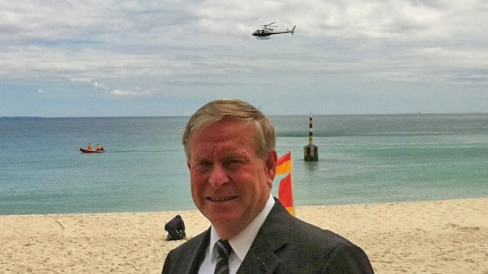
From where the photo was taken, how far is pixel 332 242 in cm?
153

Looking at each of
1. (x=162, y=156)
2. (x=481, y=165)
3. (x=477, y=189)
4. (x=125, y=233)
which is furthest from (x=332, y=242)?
(x=162, y=156)

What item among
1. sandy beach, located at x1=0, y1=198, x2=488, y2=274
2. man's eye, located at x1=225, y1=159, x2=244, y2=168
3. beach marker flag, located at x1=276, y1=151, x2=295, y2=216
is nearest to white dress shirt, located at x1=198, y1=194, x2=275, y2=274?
man's eye, located at x1=225, y1=159, x2=244, y2=168

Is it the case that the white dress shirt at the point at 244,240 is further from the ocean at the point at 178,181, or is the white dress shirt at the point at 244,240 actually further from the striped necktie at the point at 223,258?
the ocean at the point at 178,181

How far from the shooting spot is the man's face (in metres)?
1.58

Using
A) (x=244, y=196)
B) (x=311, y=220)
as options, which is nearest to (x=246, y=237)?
(x=244, y=196)

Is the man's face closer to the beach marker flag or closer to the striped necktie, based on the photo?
the striped necktie

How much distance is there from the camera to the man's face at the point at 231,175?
5.19 feet

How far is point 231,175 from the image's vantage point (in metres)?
1.59

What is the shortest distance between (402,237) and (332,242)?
12327 mm

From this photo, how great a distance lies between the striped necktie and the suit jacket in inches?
2.4

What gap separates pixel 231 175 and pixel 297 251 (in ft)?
0.78

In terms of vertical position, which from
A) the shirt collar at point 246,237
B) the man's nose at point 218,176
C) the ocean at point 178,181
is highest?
the man's nose at point 218,176

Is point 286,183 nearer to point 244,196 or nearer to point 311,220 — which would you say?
point 311,220

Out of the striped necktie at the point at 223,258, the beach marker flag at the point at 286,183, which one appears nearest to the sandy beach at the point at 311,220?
the beach marker flag at the point at 286,183
